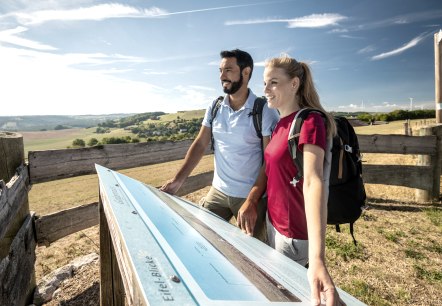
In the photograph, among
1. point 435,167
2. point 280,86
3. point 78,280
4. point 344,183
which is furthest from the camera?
point 435,167

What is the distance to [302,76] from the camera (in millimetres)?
2049

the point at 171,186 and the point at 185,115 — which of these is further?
the point at 185,115

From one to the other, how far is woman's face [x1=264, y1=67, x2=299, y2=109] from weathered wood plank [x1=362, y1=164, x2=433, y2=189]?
6.14 m

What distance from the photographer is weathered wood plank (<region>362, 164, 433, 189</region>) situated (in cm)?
697

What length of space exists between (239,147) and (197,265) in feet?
5.74

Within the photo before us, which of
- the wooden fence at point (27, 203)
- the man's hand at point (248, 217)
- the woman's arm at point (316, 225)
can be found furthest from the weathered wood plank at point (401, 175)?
the woman's arm at point (316, 225)

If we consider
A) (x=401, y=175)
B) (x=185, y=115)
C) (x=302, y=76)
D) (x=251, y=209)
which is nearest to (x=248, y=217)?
(x=251, y=209)

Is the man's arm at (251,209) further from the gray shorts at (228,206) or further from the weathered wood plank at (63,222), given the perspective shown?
the weathered wood plank at (63,222)

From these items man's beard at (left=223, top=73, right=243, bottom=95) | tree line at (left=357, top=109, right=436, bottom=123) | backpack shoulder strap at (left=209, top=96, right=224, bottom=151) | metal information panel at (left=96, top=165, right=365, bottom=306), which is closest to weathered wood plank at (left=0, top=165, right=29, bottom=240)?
metal information panel at (left=96, top=165, right=365, bottom=306)

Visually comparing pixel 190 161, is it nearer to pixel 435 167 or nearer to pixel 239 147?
pixel 239 147

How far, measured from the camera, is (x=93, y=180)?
19438 mm

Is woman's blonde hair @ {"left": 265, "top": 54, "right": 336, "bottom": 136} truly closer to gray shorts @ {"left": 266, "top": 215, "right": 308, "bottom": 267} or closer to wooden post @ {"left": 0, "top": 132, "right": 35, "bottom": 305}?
gray shorts @ {"left": 266, "top": 215, "right": 308, "bottom": 267}

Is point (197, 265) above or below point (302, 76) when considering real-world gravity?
below

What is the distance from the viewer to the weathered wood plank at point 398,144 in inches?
275
